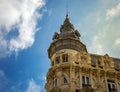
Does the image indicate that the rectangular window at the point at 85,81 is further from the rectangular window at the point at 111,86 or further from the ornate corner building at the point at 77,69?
the rectangular window at the point at 111,86

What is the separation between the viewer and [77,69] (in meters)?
69.6

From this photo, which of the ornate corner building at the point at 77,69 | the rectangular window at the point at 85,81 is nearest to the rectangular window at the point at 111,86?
the ornate corner building at the point at 77,69

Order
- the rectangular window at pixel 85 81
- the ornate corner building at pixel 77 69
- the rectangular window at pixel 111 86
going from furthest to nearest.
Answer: the rectangular window at pixel 111 86 < the rectangular window at pixel 85 81 < the ornate corner building at pixel 77 69

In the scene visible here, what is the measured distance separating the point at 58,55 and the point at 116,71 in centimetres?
1254

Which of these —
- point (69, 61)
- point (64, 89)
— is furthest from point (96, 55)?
point (64, 89)

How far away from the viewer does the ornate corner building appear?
6769 centimetres

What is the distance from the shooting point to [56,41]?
73812mm

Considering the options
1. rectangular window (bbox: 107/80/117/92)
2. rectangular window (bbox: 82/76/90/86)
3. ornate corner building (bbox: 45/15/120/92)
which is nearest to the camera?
ornate corner building (bbox: 45/15/120/92)

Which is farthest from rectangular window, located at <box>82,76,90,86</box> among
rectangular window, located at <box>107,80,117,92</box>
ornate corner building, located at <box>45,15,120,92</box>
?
rectangular window, located at <box>107,80,117,92</box>

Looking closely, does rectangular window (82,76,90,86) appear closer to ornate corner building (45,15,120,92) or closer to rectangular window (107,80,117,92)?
ornate corner building (45,15,120,92)

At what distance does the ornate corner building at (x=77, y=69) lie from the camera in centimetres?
6769

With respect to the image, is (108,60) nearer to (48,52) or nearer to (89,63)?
(89,63)

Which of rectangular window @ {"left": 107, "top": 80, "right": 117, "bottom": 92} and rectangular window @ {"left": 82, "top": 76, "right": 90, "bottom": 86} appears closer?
rectangular window @ {"left": 82, "top": 76, "right": 90, "bottom": 86}

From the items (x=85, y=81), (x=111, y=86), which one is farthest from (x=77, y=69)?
(x=111, y=86)
